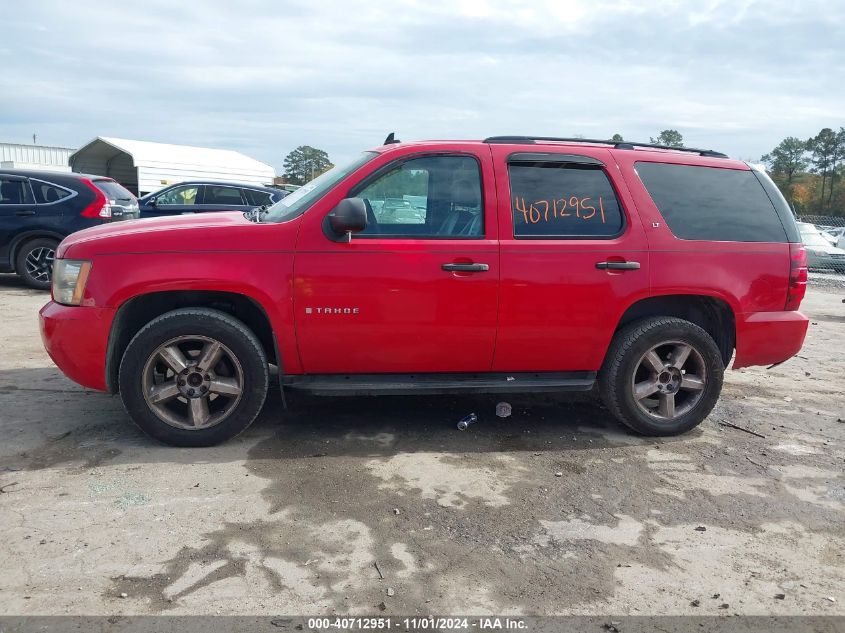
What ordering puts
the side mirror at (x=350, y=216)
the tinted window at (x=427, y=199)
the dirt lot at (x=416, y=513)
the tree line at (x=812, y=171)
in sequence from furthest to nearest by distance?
the tree line at (x=812, y=171) → the tinted window at (x=427, y=199) → the side mirror at (x=350, y=216) → the dirt lot at (x=416, y=513)

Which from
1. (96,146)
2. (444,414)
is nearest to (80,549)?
(444,414)

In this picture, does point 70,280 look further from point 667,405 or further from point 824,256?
point 824,256

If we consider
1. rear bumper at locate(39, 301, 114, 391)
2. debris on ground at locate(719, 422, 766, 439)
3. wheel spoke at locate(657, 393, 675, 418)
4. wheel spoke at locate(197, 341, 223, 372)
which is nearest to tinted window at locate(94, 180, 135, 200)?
rear bumper at locate(39, 301, 114, 391)

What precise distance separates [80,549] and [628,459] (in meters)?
3.16

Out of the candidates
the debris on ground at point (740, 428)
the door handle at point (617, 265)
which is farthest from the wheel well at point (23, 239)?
the debris on ground at point (740, 428)

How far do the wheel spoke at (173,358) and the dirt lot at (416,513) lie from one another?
53cm

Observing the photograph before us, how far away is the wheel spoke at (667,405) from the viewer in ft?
15.8

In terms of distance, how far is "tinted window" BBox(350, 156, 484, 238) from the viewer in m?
4.37

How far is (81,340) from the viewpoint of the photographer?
4.17 meters

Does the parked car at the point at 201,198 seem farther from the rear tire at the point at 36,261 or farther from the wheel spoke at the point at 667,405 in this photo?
the wheel spoke at the point at 667,405

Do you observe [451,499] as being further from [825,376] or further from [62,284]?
[825,376]

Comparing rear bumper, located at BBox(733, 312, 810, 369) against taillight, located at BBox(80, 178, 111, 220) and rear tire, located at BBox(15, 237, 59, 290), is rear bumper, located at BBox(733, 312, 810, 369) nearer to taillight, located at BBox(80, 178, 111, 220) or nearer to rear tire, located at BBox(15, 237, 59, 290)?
taillight, located at BBox(80, 178, 111, 220)

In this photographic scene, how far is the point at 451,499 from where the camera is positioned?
3.76 m

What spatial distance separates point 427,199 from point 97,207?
24.8ft
